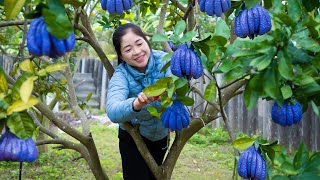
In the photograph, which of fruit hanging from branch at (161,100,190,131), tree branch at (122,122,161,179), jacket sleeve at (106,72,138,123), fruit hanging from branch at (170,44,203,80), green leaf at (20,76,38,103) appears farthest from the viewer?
tree branch at (122,122,161,179)

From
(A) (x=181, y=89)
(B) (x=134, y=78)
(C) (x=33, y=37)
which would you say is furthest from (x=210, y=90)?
(B) (x=134, y=78)

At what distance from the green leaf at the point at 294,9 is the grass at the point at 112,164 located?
3580 millimetres

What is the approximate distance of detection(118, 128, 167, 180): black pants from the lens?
2816 mm

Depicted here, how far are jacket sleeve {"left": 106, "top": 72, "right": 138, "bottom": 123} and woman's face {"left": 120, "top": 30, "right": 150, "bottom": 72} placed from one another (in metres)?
0.10

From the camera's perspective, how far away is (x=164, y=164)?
2.70 metres

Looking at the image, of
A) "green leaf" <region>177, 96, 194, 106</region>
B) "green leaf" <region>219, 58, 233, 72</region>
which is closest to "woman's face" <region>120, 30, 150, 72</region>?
"green leaf" <region>177, 96, 194, 106</region>

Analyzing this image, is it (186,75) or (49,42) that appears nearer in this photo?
(49,42)

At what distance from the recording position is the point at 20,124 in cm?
119

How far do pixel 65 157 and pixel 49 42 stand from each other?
501cm

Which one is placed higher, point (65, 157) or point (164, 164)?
point (164, 164)

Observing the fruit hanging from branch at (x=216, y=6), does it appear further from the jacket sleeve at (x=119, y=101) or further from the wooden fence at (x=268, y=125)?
the wooden fence at (x=268, y=125)

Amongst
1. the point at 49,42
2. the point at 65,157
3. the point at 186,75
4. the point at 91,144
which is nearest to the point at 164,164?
the point at 91,144

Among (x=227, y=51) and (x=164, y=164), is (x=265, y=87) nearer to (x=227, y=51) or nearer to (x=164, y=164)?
(x=227, y=51)

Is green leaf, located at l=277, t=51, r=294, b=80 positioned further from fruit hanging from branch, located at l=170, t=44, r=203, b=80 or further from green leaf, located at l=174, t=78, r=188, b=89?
green leaf, located at l=174, t=78, r=188, b=89
